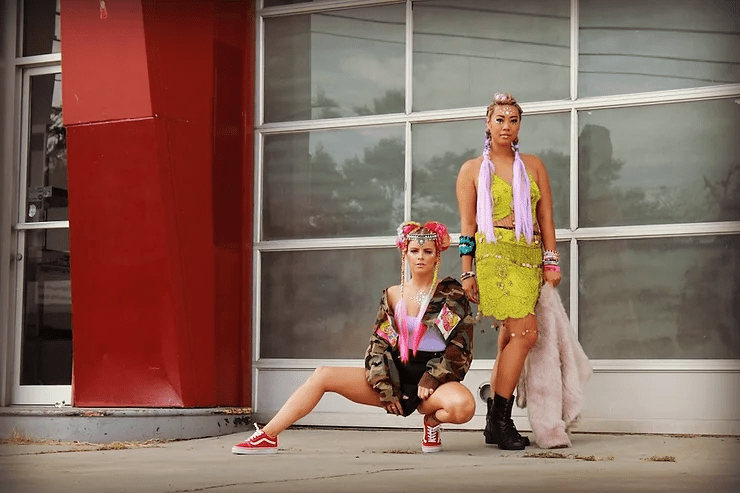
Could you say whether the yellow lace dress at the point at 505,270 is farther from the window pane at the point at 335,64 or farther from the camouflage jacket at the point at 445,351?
the window pane at the point at 335,64

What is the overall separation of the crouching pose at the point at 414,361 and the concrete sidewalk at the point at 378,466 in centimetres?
21

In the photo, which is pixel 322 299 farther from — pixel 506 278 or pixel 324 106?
pixel 506 278

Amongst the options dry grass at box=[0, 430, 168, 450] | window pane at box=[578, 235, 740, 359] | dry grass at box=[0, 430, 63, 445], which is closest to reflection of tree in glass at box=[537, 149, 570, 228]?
window pane at box=[578, 235, 740, 359]

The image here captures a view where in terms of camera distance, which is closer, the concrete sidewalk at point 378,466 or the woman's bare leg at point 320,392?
the concrete sidewalk at point 378,466

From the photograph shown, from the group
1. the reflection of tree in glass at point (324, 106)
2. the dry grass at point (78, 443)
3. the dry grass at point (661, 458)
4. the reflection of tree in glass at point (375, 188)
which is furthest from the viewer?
the reflection of tree in glass at point (324, 106)

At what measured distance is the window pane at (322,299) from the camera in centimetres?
797

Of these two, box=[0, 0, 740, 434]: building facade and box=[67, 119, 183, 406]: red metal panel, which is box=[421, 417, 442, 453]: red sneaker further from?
box=[67, 119, 183, 406]: red metal panel

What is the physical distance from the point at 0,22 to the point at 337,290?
3.34 meters

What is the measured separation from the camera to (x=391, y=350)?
242 inches

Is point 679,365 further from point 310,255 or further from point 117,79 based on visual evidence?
point 117,79

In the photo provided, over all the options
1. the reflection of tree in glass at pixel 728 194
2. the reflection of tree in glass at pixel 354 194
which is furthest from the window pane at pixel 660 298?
the reflection of tree in glass at pixel 354 194

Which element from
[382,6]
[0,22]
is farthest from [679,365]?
[0,22]

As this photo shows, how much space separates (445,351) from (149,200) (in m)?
2.49

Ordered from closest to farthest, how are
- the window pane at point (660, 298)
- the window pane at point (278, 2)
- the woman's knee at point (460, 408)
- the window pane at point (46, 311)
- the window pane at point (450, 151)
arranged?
the woman's knee at point (460, 408), the window pane at point (660, 298), the window pane at point (450, 151), the window pane at point (278, 2), the window pane at point (46, 311)
